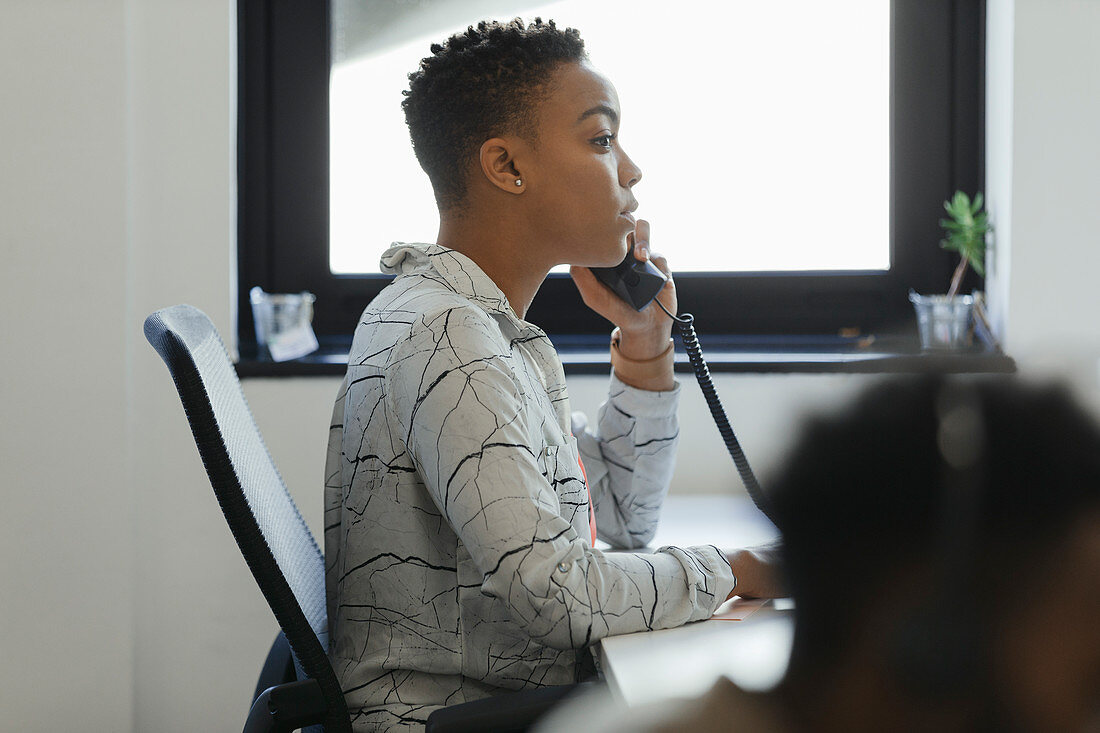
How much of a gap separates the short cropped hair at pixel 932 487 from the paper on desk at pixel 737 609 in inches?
21.8

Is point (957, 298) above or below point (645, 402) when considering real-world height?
above

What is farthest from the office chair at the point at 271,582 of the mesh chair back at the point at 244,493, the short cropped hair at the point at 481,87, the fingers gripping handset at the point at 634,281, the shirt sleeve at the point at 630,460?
the fingers gripping handset at the point at 634,281

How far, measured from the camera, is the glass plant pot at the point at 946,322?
1764mm

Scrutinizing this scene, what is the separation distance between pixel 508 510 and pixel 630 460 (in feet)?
1.79

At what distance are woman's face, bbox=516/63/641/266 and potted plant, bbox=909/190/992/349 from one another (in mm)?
872

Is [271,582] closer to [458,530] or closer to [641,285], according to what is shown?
[458,530]

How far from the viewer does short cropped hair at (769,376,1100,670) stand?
1.13ft

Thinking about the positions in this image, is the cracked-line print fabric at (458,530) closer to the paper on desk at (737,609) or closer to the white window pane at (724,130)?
the paper on desk at (737,609)

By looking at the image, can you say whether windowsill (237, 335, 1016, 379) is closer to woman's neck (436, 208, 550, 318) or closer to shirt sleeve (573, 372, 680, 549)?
shirt sleeve (573, 372, 680, 549)

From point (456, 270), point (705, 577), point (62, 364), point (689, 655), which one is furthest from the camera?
point (62, 364)

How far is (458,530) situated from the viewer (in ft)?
2.76

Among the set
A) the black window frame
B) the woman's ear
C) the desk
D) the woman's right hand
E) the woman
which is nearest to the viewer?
the desk

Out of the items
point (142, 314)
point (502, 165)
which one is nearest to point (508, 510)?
point (502, 165)

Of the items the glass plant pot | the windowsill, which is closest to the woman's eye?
the windowsill
